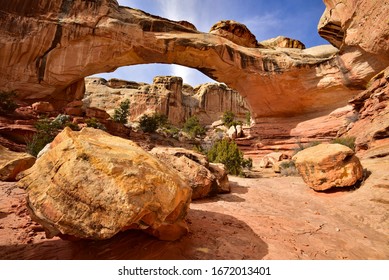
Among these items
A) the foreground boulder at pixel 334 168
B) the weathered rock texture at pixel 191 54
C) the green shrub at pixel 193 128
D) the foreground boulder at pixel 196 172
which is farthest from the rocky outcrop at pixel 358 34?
the green shrub at pixel 193 128

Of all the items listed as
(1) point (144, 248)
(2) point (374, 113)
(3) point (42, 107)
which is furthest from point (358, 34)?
(3) point (42, 107)

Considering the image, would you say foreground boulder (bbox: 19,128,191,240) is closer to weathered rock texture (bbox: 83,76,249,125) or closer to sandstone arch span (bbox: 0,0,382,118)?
sandstone arch span (bbox: 0,0,382,118)

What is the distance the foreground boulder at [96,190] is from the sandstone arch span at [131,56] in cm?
1518

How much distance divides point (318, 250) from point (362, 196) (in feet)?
11.0

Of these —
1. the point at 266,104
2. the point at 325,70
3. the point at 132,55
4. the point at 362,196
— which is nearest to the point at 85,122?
the point at 132,55

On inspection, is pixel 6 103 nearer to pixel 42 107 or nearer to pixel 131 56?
pixel 42 107

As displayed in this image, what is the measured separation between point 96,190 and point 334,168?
20.7 ft

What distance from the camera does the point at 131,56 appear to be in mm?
16750

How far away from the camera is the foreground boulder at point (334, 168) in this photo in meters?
6.14

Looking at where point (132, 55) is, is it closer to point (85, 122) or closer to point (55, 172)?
point (85, 122)

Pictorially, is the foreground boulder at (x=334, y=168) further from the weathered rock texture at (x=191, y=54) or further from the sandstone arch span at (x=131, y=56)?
the sandstone arch span at (x=131, y=56)

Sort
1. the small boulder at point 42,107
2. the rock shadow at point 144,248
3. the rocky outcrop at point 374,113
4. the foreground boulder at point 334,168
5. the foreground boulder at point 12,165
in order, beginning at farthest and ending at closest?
the small boulder at point 42,107 → the rocky outcrop at point 374,113 → the foreground boulder at point 334,168 → the foreground boulder at point 12,165 → the rock shadow at point 144,248

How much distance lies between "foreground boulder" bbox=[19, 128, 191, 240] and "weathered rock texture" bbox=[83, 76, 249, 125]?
33.2 m

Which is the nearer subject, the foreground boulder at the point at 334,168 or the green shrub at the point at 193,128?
the foreground boulder at the point at 334,168
